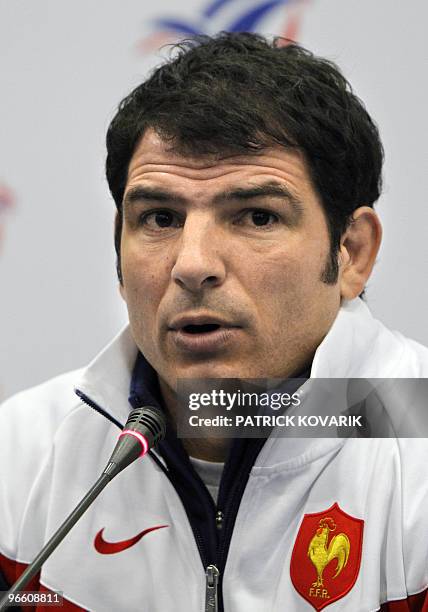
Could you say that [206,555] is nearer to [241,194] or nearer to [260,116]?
[241,194]

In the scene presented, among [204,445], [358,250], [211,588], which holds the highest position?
[358,250]

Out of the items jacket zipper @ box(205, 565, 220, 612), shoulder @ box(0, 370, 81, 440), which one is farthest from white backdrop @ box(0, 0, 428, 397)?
jacket zipper @ box(205, 565, 220, 612)

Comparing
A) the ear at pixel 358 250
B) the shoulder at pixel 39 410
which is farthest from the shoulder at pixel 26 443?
the ear at pixel 358 250

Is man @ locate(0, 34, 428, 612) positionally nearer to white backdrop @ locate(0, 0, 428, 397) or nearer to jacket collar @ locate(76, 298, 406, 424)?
jacket collar @ locate(76, 298, 406, 424)

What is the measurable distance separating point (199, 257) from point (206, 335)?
113 mm

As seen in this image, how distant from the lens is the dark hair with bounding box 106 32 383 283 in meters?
1.18

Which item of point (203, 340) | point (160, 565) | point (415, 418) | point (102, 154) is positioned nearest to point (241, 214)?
point (203, 340)

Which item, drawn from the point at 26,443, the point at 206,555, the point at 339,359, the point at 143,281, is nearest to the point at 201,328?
the point at 143,281

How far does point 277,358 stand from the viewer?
3.90ft

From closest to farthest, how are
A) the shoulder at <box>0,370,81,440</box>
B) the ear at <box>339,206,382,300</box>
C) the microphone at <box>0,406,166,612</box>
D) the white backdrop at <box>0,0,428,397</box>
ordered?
the microphone at <box>0,406,166,612</box>
the ear at <box>339,206,382,300</box>
the shoulder at <box>0,370,81,440</box>
the white backdrop at <box>0,0,428,397</box>

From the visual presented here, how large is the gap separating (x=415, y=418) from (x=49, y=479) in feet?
2.01

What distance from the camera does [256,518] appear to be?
46.7 inches

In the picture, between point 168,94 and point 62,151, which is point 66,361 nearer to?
point 62,151

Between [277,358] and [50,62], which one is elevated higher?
[50,62]
